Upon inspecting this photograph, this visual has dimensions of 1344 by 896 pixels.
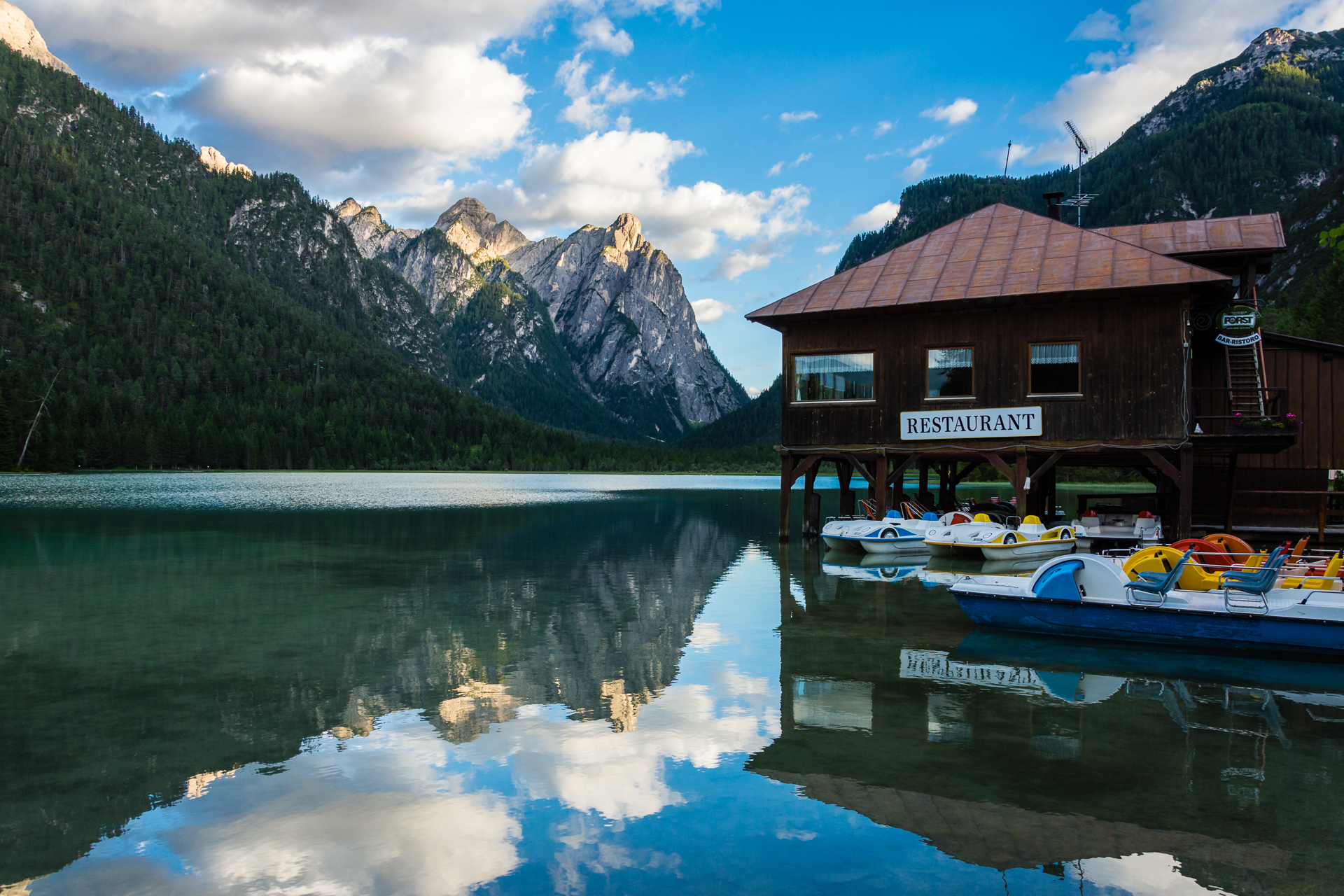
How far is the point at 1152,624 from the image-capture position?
1250 centimetres

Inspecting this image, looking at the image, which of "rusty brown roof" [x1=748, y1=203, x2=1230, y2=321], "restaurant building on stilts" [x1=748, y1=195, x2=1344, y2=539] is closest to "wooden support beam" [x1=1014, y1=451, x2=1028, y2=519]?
"restaurant building on stilts" [x1=748, y1=195, x2=1344, y2=539]

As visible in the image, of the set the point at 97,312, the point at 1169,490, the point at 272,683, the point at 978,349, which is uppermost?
the point at 97,312

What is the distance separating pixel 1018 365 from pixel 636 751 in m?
20.8

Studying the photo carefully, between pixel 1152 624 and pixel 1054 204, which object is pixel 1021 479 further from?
pixel 1152 624

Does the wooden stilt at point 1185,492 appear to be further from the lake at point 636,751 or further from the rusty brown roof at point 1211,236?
the lake at point 636,751

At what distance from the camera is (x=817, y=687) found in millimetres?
10477

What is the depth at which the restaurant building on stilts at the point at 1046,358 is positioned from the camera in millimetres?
23719

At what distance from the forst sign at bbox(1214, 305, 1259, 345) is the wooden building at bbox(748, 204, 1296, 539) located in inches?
13.8

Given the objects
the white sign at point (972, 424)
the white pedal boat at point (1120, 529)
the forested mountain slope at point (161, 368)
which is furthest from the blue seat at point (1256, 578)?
the forested mountain slope at point (161, 368)

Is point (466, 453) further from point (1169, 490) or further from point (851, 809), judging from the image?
point (851, 809)

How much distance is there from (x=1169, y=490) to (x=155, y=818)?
31.1 meters

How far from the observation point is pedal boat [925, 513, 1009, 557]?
865 inches

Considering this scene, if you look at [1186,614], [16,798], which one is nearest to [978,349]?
[1186,614]

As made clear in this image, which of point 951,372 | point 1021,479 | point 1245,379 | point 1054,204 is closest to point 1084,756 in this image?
point 1021,479
